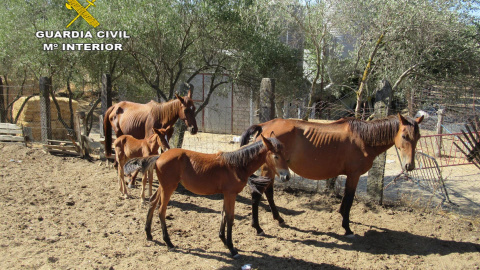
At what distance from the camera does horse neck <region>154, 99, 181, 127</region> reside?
22.2ft

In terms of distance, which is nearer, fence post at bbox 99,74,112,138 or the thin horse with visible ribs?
the thin horse with visible ribs

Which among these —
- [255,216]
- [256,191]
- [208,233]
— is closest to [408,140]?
[256,191]

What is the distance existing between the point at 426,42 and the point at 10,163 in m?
10.3

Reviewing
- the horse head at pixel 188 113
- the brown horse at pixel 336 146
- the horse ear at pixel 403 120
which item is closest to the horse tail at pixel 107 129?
the horse head at pixel 188 113

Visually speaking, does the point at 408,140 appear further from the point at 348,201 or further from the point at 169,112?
the point at 169,112

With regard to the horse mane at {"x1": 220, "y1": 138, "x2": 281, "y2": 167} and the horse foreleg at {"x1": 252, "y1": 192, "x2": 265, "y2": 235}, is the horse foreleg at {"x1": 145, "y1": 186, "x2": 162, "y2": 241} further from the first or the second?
the horse foreleg at {"x1": 252, "y1": 192, "x2": 265, "y2": 235}

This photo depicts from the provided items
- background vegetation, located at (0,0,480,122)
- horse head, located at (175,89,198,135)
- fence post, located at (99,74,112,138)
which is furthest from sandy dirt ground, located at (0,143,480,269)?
background vegetation, located at (0,0,480,122)

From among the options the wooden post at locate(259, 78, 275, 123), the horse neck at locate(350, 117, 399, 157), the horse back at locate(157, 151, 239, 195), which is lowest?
the horse back at locate(157, 151, 239, 195)

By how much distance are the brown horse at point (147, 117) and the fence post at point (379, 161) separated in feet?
11.6

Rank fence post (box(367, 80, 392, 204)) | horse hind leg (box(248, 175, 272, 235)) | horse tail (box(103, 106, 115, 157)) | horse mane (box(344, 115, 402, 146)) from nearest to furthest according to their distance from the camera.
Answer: horse hind leg (box(248, 175, 272, 235))
horse mane (box(344, 115, 402, 146))
fence post (box(367, 80, 392, 204))
horse tail (box(103, 106, 115, 157))

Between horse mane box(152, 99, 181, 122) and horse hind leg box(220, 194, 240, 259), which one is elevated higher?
horse mane box(152, 99, 181, 122)

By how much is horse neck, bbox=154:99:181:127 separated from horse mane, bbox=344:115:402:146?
348cm

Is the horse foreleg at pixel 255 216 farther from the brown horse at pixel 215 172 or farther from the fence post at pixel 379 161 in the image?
the fence post at pixel 379 161

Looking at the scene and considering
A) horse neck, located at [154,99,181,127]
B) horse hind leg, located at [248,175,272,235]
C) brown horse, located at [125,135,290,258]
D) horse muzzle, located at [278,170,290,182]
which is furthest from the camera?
horse neck, located at [154,99,181,127]
